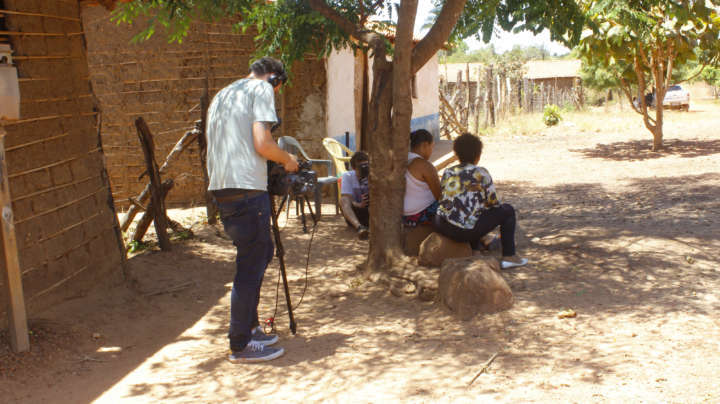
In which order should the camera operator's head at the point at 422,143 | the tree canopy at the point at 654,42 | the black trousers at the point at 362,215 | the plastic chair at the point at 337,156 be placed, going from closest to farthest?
the camera operator's head at the point at 422,143 < the black trousers at the point at 362,215 < the plastic chair at the point at 337,156 < the tree canopy at the point at 654,42

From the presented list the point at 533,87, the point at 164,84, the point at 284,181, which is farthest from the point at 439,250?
the point at 533,87

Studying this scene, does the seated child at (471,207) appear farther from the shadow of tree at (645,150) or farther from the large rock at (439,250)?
the shadow of tree at (645,150)

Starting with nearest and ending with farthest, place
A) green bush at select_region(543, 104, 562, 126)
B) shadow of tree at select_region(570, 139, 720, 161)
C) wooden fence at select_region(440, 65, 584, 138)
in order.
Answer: shadow of tree at select_region(570, 139, 720, 161), wooden fence at select_region(440, 65, 584, 138), green bush at select_region(543, 104, 562, 126)

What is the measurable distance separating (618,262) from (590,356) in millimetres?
1738

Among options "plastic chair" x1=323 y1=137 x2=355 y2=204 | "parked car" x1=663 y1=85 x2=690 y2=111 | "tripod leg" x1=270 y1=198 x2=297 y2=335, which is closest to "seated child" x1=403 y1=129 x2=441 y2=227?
"tripod leg" x1=270 y1=198 x2=297 y2=335

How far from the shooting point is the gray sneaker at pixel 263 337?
12.6 ft

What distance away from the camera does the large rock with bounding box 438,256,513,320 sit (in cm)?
411

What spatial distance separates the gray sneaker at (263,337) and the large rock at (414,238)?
1.72m

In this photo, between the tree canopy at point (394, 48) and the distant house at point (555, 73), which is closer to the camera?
the tree canopy at point (394, 48)

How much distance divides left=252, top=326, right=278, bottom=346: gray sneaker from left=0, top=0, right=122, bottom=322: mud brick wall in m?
1.45

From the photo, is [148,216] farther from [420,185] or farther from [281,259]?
[281,259]

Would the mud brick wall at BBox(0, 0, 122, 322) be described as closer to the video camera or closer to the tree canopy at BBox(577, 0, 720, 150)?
the video camera

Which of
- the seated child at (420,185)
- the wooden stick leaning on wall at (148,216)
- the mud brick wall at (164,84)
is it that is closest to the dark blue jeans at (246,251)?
the seated child at (420,185)

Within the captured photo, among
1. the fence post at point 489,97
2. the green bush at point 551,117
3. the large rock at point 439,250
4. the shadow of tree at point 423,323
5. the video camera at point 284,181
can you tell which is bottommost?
the shadow of tree at point 423,323
